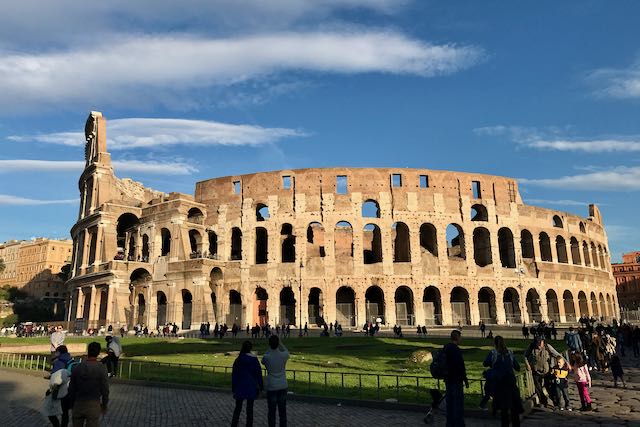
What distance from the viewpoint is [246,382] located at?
7.27 m

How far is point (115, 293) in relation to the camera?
136ft

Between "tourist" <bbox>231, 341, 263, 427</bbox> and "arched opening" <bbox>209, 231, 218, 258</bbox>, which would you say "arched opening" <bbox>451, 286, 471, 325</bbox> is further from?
"tourist" <bbox>231, 341, 263, 427</bbox>

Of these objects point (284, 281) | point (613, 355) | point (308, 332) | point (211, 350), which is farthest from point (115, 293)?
point (613, 355)

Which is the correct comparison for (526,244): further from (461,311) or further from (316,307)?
(316,307)

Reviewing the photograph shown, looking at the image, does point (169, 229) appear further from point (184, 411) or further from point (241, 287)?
point (184, 411)

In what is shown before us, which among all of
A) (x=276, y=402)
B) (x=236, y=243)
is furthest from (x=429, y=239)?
(x=276, y=402)

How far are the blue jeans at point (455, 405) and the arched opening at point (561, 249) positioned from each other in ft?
154

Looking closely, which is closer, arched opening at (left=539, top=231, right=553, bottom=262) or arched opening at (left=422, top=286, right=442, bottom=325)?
arched opening at (left=422, top=286, right=442, bottom=325)

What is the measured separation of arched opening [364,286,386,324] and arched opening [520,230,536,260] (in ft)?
48.8

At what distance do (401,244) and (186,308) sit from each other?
19632 mm

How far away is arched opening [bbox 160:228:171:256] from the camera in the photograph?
45375 millimetres

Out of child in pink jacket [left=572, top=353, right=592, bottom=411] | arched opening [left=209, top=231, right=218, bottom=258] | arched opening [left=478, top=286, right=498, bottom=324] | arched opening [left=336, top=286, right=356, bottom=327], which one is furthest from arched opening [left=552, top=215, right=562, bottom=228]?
child in pink jacket [left=572, top=353, right=592, bottom=411]

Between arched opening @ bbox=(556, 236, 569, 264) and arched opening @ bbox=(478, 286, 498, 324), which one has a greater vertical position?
arched opening @ bbox=(556, 236, 569, 264)

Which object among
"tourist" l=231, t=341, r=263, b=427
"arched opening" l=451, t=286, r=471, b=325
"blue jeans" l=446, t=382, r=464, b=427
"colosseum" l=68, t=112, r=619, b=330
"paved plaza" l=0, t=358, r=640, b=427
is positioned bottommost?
"paved plaza" l=0, t=358, r=640, b=427
